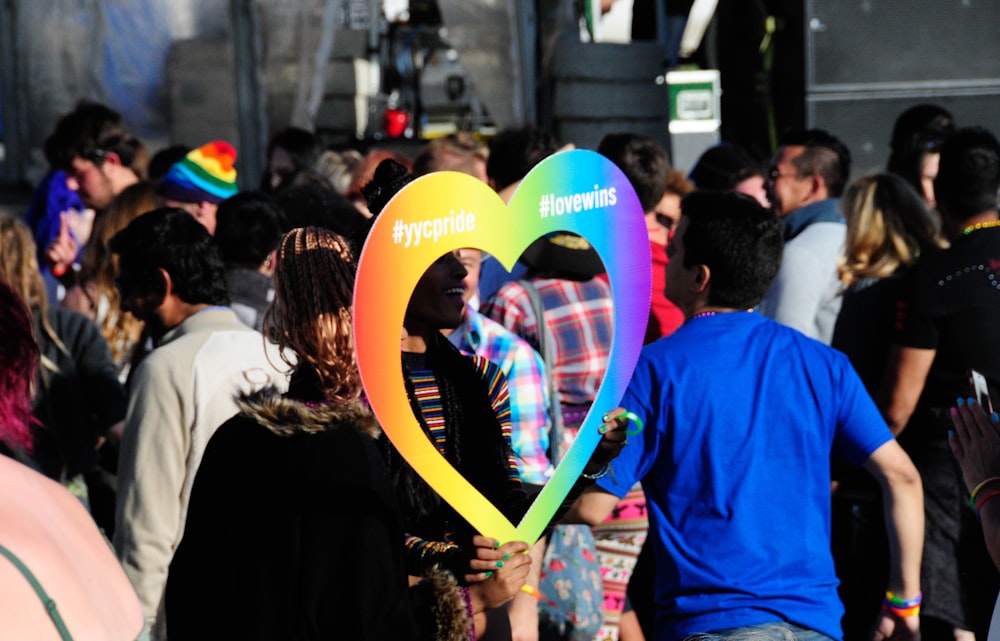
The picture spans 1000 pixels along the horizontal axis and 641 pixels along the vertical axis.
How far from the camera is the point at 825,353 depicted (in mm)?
A: 3203

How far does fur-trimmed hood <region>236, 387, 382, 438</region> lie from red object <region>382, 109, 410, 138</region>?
9699 millimetres

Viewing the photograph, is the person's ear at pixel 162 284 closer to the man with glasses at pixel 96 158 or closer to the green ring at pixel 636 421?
the green ring at pixel 636 421

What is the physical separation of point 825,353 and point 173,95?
21.8ft

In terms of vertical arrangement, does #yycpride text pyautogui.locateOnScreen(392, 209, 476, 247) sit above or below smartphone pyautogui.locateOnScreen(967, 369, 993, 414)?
above

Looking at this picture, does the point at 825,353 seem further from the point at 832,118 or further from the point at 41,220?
the point at 832,118

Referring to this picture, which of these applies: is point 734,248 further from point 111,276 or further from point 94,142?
point 94,142

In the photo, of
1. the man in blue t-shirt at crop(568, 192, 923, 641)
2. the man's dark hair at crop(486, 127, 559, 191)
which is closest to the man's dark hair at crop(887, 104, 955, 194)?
the man's dark hair at crop(486, 127, 559, 191)

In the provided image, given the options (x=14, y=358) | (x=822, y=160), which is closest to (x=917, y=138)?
(x=822, y=160)

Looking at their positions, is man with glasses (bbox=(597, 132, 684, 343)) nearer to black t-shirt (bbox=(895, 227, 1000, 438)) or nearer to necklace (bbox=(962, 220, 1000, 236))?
black t-shirt (bbox=(895, 227, 1000, 438))

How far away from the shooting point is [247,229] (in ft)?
15.0

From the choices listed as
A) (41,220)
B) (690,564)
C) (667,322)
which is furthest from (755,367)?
(41,220)

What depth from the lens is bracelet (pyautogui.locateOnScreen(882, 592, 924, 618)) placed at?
3.41 m

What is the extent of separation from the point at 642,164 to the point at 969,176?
1.07 meters

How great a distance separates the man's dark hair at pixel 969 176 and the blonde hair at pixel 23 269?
115 inches
